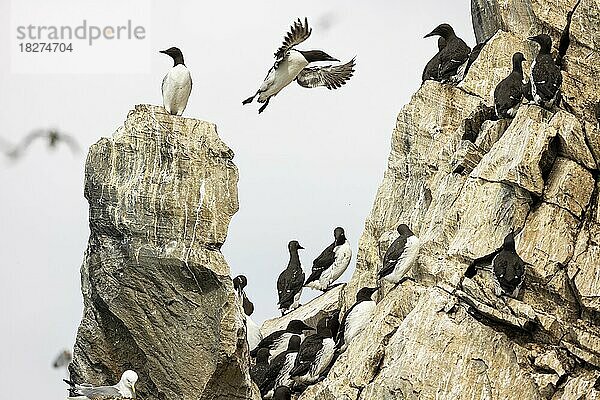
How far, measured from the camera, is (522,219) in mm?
15438

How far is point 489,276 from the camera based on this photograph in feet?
49.2

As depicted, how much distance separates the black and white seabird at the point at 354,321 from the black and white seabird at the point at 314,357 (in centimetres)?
13

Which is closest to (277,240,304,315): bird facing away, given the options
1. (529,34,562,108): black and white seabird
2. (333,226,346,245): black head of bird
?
(333,226,346,245): black head of bird

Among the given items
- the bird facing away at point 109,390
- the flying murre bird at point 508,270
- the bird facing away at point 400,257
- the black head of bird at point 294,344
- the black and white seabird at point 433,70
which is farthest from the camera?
the black and white seabird at point 433,70

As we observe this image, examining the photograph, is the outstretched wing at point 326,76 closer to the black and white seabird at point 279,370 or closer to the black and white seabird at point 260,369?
the black and white seabird at point 279,370

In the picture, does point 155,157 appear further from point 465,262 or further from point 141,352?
point 465,262

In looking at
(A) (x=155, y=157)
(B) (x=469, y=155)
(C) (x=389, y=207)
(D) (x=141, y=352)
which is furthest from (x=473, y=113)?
(D) (x=141, y=352)

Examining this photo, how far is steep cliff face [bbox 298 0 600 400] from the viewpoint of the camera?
14219 mm

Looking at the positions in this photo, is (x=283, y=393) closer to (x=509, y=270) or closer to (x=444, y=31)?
(x=509, y=270)

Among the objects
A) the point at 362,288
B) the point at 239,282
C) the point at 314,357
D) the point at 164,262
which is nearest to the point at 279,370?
the point at 314,357

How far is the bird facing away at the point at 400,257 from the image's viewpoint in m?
16.9

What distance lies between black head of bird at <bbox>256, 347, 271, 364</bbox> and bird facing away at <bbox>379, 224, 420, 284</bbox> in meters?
2.62

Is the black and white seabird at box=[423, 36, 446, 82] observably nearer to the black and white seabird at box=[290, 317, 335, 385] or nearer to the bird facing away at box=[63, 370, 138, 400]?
the black and white seabird at box=[290, 317, 335, 385]

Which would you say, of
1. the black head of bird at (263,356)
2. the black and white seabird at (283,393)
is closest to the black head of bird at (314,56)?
the black head of bird at (263,356)
